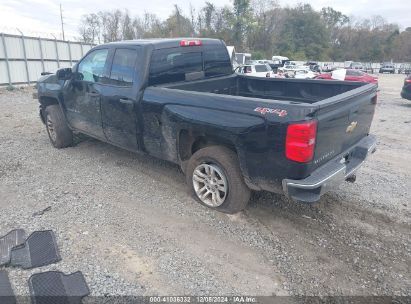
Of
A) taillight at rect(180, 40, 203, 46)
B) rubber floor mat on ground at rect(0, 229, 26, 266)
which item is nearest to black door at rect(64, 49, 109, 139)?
taillight at rect(180, 40, 203, 46)

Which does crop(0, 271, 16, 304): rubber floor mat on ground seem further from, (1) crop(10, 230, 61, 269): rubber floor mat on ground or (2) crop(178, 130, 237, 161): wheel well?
(2) crop(178, 130, 237, 161): wheel well

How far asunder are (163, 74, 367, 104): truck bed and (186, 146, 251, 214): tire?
1081 mm

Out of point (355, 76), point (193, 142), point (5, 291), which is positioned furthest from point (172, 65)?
point (355, 76)

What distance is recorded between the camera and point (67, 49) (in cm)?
1900

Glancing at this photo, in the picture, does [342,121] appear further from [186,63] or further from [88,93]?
[88,93]

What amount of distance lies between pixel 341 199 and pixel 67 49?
61.1 ft

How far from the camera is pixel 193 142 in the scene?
4148 mm

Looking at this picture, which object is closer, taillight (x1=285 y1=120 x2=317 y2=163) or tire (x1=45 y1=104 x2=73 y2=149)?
taillight (x1=285 y1=120 x2=317 y2=163)

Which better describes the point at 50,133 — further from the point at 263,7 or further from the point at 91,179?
the point at 263,7

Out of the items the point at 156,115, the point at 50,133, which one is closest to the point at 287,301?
the point at 156,115

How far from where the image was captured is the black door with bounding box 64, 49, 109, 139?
16.4ft

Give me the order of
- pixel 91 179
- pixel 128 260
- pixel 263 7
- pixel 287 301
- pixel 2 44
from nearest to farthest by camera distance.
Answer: pixel 287 301 → pixel 128 260 → pixel 91 179 → pixel 2 44 → pixel 263 7

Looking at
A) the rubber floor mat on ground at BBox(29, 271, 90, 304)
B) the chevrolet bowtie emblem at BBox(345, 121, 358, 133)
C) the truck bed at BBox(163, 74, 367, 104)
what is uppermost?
the truck bed at BBox(163, 74, 367, 104)

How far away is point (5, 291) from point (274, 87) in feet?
13.9
